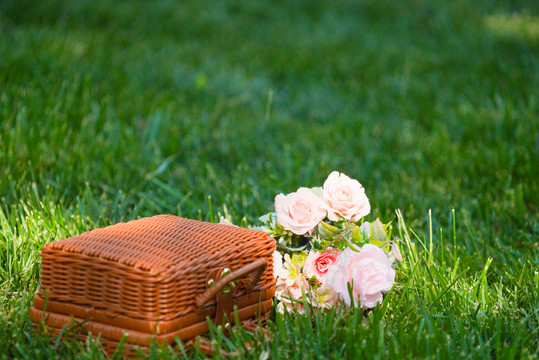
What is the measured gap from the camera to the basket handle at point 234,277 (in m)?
1.52

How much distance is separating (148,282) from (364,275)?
63 centimetres

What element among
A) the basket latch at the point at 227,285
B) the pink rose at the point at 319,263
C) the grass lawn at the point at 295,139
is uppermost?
the basket latch at the point at 227,285

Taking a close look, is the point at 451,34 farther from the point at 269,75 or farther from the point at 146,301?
the point at 146,301

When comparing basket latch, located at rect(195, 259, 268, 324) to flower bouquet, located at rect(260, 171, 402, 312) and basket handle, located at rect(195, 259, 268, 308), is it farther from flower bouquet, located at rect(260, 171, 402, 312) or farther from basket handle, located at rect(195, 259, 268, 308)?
flower bouquet, located at rect(260, 171, 402, 312)

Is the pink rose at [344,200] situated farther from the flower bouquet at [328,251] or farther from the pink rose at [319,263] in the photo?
the pink rose at [319,263]

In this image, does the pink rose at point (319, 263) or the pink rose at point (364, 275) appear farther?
the pink rose at point (319, 263)

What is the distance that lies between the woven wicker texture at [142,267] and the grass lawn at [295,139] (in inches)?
4.6

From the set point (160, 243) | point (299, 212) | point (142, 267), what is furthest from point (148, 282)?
point (299, 212)

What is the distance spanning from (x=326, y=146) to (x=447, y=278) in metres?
1.91

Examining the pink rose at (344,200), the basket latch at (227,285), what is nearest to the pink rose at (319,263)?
the pink rose at (344,200)

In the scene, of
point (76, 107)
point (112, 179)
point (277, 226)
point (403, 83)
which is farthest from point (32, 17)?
point (277, 226)

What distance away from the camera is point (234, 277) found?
1536 mm

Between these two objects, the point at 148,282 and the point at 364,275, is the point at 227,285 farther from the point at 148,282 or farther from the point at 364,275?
the point at 364,275

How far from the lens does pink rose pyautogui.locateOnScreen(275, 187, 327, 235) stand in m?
1.83
